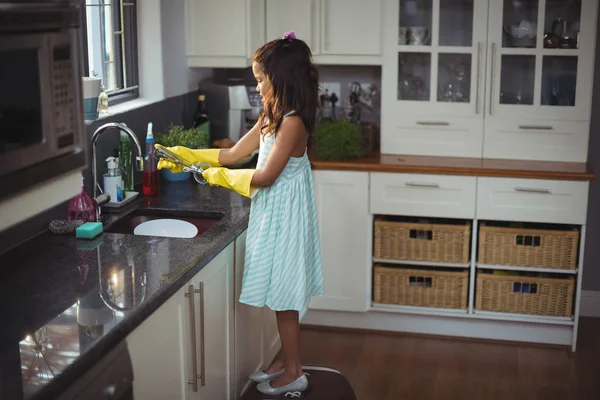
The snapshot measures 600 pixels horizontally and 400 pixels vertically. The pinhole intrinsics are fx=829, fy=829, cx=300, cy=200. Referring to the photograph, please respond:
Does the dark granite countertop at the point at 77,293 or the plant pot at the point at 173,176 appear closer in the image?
the dark granite countertop at the point at 77,293

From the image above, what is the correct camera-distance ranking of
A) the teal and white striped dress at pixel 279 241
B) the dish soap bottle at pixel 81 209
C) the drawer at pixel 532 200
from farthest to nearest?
the drawer at pixel 532 200, the teal and white striped dress at pixel 279 241, the dish soap bottle at pixel 81 209

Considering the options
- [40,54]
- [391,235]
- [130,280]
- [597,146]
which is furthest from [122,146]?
[597,146]

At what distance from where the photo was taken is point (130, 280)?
225 centimetres

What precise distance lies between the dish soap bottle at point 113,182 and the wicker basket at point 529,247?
1.73 meters

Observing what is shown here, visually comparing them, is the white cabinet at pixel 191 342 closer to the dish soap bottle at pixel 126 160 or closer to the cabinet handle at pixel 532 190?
the dish soap bottle at pixel 126 160

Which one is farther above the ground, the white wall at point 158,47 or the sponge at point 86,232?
the white wall at point 158,47

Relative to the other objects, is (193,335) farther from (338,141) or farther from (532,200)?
(532,200)

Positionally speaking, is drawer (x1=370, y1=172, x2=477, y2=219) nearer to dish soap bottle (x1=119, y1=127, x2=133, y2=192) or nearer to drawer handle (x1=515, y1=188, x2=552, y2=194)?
drawer handle (x1=515, y1=188, x2=552, y2=194)

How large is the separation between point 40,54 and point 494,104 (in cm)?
281

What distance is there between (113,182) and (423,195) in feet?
5.01

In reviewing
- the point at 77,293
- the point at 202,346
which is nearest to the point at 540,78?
the point at 202,346

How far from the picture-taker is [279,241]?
289 cm

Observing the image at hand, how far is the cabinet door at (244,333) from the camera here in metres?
3.01

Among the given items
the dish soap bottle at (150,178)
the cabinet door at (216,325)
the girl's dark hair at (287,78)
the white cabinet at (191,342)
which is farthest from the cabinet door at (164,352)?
the dish soap bottle at (150,178)
